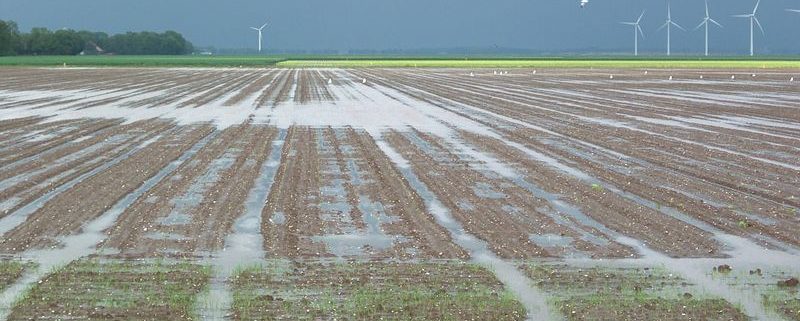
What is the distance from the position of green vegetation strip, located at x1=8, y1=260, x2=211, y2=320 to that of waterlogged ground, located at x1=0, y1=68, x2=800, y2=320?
Result: 3cm

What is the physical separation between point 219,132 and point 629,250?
53.3 feet

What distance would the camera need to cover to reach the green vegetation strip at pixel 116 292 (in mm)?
8578

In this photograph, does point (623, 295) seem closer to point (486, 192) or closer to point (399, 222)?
point (399, 222)

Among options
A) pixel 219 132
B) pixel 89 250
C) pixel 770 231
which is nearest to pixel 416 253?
pixel 89 250

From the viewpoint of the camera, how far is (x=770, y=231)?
12.4 m

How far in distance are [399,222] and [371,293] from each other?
12.4ft

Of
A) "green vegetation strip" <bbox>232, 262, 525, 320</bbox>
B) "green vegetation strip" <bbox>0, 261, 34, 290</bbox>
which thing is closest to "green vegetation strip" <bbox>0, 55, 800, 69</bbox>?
"green vegetation strip" <bbox>232, 262, 525, 320</bbox>

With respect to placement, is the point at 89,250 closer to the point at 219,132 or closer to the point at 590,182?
the point at 590,182

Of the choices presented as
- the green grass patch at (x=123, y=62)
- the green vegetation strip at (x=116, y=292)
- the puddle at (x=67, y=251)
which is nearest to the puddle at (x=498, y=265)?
the green vegetation strip at (x=116, y=292)

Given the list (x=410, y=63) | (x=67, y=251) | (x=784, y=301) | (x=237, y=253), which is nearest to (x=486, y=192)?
(x=237, y=253)

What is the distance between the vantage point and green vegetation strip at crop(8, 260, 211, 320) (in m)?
8.58

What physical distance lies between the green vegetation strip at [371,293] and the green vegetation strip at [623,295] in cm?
44

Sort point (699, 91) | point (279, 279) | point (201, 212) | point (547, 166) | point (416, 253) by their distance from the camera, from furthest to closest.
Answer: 1. point (699, 91)
2. point (547, 166)
3. point (201, 212)
4. point (416, 253)
5. point (279, 279)

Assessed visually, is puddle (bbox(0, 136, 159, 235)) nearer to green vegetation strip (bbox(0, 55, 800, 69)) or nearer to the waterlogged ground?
the waterlogged ground
